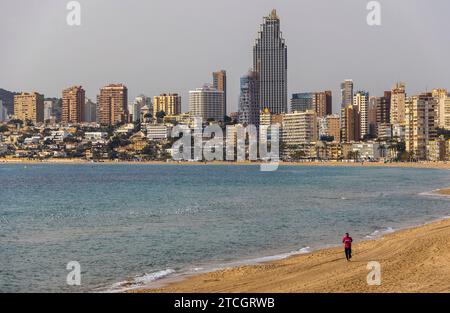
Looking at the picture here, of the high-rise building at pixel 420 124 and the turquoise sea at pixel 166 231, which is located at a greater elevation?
the high-rise building at pixel 420 124

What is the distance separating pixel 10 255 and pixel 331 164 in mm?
164542

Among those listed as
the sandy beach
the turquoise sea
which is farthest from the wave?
the sandy beach

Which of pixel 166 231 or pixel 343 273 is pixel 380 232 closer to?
pixel 166 231

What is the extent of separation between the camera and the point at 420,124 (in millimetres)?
165750

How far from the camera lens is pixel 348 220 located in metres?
36.5

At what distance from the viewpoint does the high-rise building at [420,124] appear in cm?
16412

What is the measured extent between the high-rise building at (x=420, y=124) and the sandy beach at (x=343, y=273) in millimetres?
145175

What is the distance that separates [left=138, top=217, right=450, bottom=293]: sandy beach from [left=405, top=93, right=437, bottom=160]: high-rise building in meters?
145

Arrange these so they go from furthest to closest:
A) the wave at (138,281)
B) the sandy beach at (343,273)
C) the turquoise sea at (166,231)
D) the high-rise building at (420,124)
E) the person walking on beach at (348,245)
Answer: the high-rise building at (420,124)
the turquoise sea at (166,231)
the person walking on beach at (348,245)
the wave at (138,281)
the sandy beach at (343,273)

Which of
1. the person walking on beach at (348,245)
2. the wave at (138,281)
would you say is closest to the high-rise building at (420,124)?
the person walking on beach at (348,245)

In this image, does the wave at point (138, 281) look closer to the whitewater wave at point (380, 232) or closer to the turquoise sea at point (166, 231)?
the turquoise sea at point (166, 231)

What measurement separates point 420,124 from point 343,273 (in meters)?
154

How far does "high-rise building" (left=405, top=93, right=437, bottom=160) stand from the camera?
538 feet

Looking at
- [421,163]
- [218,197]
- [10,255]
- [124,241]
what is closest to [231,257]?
[124,241]
